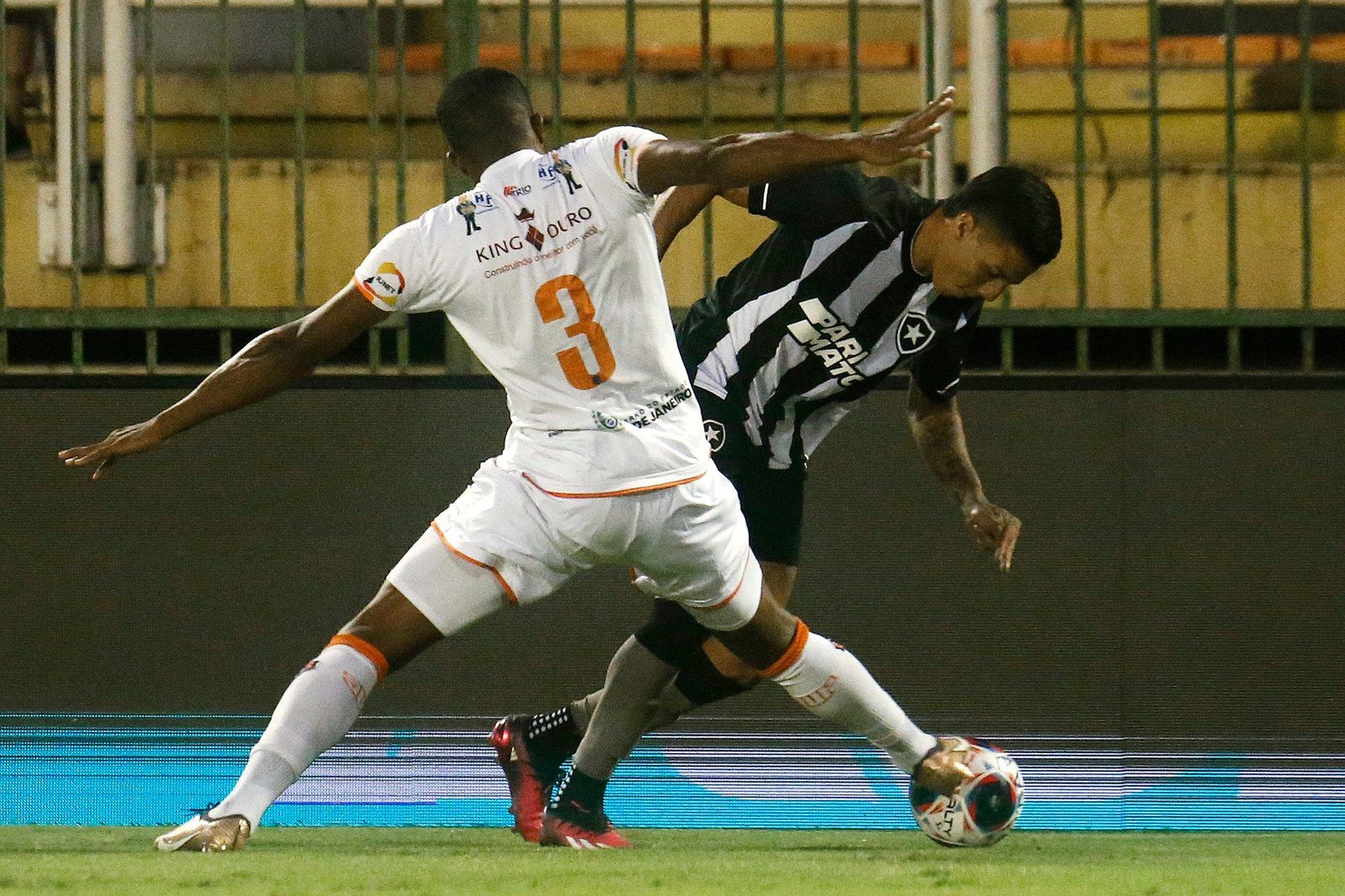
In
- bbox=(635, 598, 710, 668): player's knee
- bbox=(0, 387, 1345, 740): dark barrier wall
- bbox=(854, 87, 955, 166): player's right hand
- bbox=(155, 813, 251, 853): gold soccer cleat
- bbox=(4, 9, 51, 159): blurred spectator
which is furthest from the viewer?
bbox=(4, 9, 51, 159): blurred spectator

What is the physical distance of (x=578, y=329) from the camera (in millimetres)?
3781

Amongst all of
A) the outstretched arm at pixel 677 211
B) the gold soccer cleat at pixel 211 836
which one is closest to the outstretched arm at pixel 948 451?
the outstretched arm at pixel 677 211

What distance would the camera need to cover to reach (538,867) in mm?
3715

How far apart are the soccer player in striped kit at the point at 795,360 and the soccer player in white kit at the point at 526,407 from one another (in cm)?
50

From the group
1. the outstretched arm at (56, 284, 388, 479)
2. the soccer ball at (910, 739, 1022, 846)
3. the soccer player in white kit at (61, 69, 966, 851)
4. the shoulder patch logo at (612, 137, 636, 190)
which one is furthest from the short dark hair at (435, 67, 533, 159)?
the soccer ball at (910, 739, 1022, 846)

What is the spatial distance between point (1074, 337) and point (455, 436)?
2179 millimetres

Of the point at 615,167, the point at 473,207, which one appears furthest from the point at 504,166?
the point at 615,167

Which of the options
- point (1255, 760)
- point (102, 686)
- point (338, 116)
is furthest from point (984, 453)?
point (102, 686)

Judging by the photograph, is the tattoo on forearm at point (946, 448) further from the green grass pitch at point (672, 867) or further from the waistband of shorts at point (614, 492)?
the waistband of shorts at point (614, 492)

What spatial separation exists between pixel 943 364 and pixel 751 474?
1.86 ft

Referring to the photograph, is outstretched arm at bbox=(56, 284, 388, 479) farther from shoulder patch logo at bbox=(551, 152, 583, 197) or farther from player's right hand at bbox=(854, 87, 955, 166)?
player's right hand at bbox=(854, 87, 955, 166)

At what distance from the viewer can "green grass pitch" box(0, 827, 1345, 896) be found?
10.8ft

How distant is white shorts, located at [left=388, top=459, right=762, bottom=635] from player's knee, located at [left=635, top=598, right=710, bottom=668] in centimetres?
69

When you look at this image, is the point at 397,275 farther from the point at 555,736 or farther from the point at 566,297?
the point at 555,736
